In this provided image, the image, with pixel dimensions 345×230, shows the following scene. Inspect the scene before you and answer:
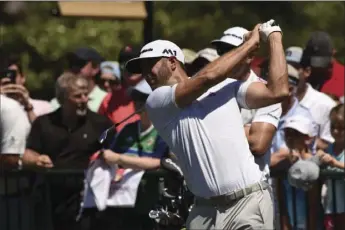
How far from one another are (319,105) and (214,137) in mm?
3996

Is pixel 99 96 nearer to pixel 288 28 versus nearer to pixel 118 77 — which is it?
pixel 118 77

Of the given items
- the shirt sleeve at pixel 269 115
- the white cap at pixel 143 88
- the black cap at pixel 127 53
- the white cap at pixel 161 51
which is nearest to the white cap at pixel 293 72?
the white cap at pixel 143 88

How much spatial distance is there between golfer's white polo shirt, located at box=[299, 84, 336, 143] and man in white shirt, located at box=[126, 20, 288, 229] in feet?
11.8

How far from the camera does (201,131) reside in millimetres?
7035

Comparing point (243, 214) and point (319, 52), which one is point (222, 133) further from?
point (319, 52)

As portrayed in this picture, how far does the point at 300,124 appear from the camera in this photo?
394 inches

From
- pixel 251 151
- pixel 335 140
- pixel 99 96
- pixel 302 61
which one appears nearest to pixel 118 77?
pixel 99 96

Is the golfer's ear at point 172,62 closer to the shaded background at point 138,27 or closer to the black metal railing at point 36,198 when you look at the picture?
the black metal railing at point 36,198

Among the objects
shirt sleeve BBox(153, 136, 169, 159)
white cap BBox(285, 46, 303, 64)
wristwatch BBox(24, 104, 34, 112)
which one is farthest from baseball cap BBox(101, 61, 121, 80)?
shirt sleeve BBox(153, 136, 169, 159)

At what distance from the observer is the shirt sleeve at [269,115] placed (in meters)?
7.98

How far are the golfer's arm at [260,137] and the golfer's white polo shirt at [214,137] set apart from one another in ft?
1.28

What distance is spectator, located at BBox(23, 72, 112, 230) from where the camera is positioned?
33.1 feet

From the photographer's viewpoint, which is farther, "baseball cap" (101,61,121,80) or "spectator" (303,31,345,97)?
"baseball cap" (101,61,121,80)

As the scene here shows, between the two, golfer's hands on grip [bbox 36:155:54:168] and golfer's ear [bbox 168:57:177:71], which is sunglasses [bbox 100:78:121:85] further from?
golfer's ear [bbox 168:57:177:71]
